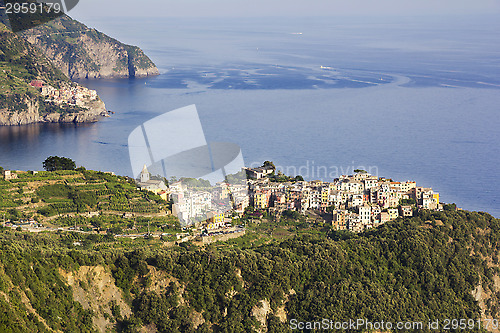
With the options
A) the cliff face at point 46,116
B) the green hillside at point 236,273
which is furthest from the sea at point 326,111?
the green hillside at point 236,273

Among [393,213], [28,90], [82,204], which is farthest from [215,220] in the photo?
[28,90]

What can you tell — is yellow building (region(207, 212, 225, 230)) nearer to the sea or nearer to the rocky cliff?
the sea

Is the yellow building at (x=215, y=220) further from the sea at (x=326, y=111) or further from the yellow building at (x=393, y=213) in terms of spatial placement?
the sea at (x=326, y=111)

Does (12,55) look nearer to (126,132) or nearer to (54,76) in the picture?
(54,76)

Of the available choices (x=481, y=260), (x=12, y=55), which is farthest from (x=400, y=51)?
(x=481, y=260)

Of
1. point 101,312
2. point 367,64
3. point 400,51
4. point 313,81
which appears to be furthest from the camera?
point 400,51

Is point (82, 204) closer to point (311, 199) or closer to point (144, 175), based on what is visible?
point (144, 175)
